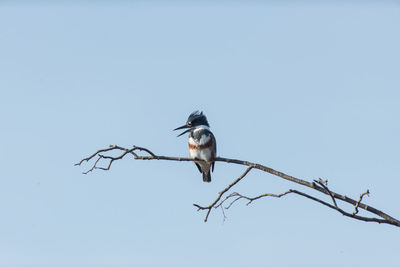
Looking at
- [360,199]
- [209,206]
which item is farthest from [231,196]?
[360,199]

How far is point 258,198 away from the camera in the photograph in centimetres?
354

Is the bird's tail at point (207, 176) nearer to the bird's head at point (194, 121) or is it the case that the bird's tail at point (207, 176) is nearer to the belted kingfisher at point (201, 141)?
the belted kingfisher at point (201, 141)

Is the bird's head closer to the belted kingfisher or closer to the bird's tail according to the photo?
the belted kingfisher

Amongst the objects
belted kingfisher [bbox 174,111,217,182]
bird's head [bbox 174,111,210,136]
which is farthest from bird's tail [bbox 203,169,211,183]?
bird's head [bbox 174,111,210,136]

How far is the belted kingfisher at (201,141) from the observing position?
24.3 feet

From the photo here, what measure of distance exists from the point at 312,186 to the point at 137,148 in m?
1.30

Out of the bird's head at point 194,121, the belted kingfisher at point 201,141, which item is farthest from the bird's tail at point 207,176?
the bird's head at point 194,121

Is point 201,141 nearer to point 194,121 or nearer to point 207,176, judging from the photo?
point 194,121

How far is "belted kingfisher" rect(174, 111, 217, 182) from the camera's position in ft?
24.3

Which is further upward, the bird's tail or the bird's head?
the bird's head

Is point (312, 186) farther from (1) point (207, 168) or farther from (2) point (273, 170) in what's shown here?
(1) point (207, 168)

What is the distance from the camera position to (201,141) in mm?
7395

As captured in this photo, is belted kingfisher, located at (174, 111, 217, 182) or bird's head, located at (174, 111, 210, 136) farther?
bird's head, located at (174, 111, 210, 136)

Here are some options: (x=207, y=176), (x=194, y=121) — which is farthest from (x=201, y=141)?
(x=207, y=176)
